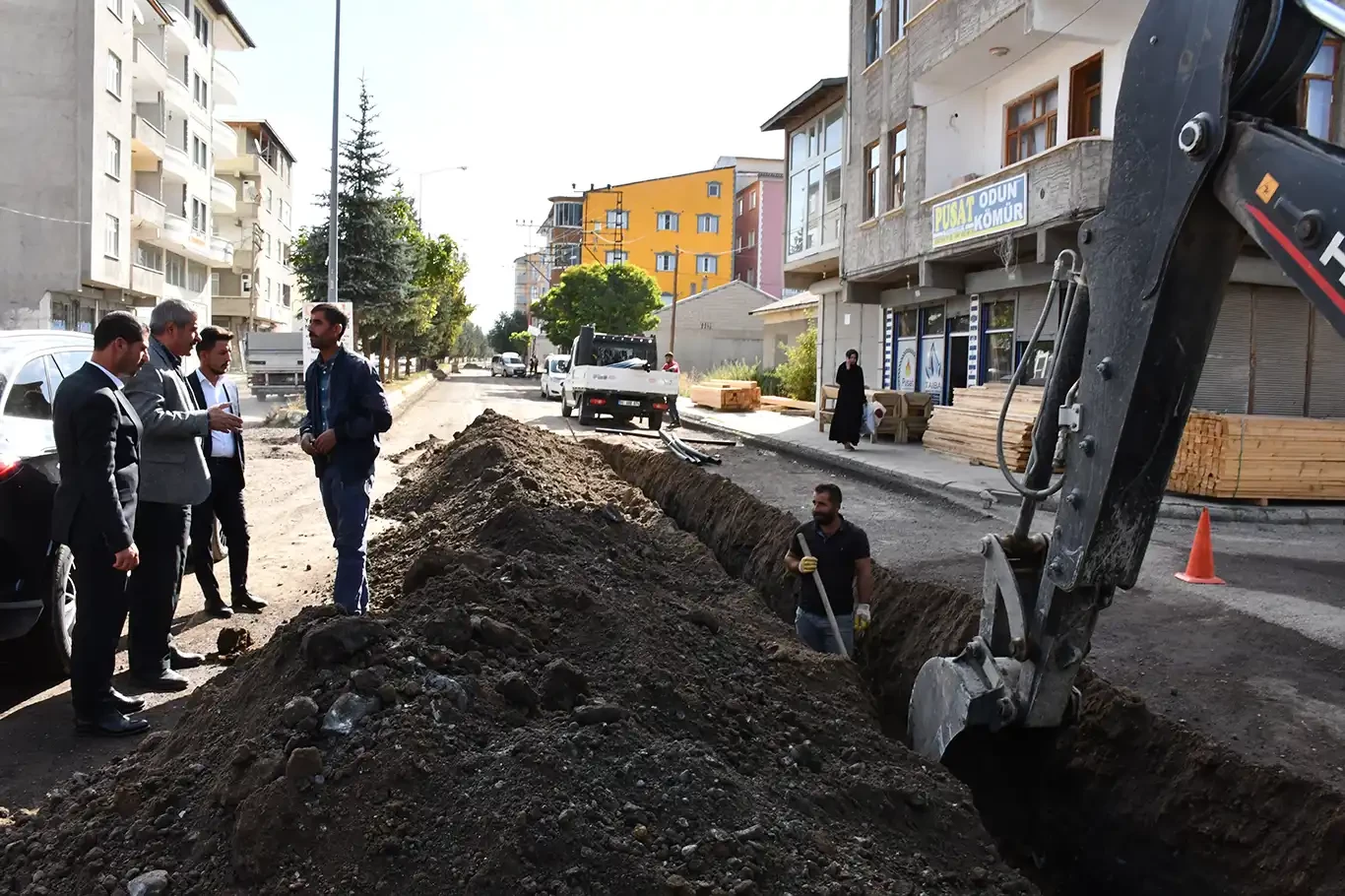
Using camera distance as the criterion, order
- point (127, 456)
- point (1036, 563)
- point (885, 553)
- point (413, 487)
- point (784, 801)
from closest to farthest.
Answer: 1. point (784, 801)
2. point (1036, 563)
3. point (127, 456)
4. point (885, 553)
5. point (413, 487)

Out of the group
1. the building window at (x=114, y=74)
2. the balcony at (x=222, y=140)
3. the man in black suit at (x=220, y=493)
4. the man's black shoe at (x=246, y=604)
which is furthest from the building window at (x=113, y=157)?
the man's black shoe at (x=246, y=604)

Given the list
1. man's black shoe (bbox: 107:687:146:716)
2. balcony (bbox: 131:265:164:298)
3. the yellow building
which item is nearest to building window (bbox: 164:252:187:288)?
balcony (bbox: 131:265:164:298)

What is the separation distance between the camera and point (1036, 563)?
421 centimetres

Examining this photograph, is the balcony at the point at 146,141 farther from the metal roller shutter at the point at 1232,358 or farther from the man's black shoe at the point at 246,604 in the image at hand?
the metal roller shutter at the point at 1232,358

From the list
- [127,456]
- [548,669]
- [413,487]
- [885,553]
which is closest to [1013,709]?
[548,669]

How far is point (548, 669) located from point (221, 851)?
1333 mm

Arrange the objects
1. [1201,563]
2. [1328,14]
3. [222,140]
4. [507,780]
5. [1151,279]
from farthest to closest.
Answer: [222,140], [1201,563], [1151,279], [507,780], [1328,14]

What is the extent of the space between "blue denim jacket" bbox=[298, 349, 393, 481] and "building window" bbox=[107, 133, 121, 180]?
113ft

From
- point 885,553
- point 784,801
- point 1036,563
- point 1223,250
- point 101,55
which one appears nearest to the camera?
point 1223,250

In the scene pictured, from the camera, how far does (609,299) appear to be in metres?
54.8

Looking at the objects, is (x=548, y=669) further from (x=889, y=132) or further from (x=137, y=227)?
Answer: (x=137, y=227)

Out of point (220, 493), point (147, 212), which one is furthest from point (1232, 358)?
point (147, 212)

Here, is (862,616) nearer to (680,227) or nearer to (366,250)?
(366,250)

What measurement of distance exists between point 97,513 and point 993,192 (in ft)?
45.9
